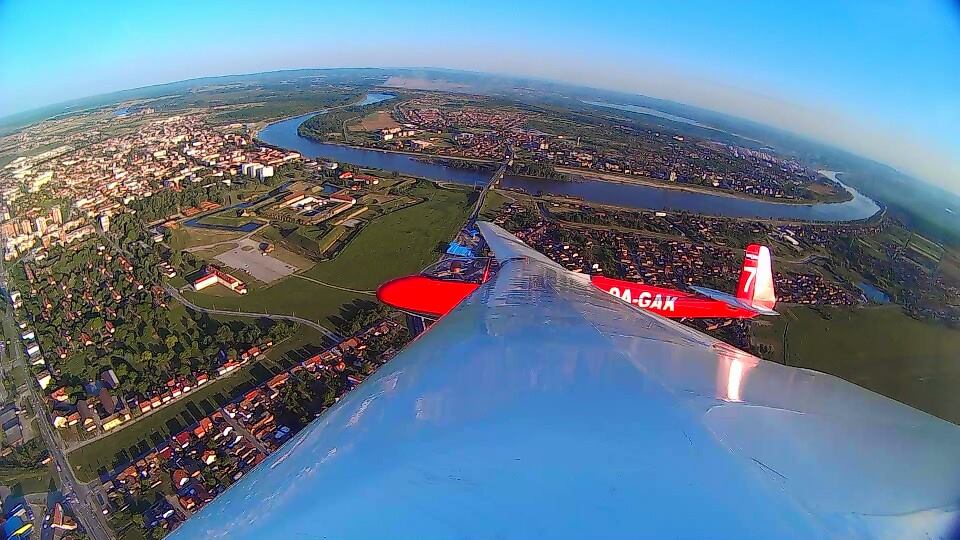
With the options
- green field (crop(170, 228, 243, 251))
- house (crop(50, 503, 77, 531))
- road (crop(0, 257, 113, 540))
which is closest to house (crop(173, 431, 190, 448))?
road (crop(0, 257, 113, 540))

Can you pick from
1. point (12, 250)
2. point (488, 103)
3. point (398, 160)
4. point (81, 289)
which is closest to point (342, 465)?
point (81, 289)

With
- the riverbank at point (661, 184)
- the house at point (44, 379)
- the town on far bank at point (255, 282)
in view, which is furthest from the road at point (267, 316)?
the riverbank at point (661, 184)

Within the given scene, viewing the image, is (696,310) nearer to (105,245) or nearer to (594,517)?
(594,517)

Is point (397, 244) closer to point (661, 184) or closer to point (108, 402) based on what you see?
point (108, 402)

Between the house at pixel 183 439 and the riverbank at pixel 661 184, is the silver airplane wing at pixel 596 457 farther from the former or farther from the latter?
the riverbank at pixel 661 184

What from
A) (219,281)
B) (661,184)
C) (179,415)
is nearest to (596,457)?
(179,415)

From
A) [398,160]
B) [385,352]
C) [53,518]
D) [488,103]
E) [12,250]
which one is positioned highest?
[488,103]
